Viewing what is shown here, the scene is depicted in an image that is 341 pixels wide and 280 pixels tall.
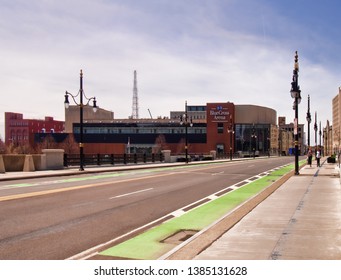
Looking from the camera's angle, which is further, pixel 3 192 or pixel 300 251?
pixel 3 192

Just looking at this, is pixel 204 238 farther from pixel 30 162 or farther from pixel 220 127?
pixel 220 127

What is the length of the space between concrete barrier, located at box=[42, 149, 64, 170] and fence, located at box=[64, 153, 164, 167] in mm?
1584

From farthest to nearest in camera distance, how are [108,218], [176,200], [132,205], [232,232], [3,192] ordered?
[3,192], [176,200], [132,205], [108,218], [232,232]

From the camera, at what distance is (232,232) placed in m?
8.82

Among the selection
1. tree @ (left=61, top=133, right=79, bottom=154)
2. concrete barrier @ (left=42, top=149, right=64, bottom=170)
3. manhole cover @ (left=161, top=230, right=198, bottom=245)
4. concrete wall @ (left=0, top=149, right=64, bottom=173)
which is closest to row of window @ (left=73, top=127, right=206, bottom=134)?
tree @ (left=61, top=133, right=79, bottom=154)

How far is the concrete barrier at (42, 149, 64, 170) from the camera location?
31.1 m

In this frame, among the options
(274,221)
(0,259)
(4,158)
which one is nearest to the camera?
(0,259)

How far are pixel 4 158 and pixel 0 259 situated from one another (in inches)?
924

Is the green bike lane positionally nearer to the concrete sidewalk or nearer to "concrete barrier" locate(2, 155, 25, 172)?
the concrete sidewalk

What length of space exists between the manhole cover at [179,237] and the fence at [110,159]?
2578 centimetres

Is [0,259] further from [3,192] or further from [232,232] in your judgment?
[3,192]

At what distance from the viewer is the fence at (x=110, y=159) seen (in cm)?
3594

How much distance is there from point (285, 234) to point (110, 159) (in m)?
33.3
